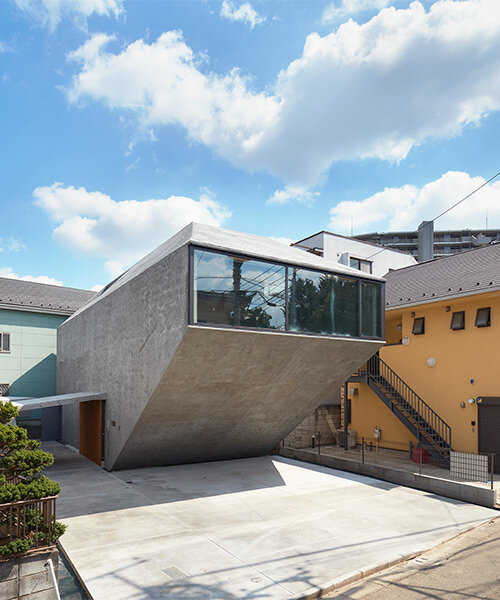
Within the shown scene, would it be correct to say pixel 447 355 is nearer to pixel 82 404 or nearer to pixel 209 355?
pixel 209 355

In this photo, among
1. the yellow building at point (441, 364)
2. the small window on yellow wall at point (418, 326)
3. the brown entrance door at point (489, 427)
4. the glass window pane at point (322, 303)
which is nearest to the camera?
the glass window pane at point (322, 303)

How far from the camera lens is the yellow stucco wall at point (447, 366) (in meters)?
15.8

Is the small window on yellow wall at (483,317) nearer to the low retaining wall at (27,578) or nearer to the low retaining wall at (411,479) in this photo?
the low retaining wall at (411,479)

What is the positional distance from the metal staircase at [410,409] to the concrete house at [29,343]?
1596 centimetres

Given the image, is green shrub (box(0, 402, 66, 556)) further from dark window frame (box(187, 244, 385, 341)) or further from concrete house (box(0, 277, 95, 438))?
concrete house (box(0, 277, 95, 438))

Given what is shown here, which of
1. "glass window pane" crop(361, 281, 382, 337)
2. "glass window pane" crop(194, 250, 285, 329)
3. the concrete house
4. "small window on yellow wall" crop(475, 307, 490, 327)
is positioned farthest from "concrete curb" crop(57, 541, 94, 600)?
the concrete house

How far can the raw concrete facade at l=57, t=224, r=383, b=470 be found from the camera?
1110 cm

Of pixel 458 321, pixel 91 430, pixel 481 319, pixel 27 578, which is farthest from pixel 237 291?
pixel 458 321

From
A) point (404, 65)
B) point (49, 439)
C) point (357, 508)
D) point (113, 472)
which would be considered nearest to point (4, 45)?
point (404, 65)

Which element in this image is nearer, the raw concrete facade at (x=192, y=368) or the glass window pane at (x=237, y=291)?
the glass window pane at (x=237, y=291)

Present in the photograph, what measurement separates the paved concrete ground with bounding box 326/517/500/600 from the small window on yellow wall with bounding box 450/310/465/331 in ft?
30.5

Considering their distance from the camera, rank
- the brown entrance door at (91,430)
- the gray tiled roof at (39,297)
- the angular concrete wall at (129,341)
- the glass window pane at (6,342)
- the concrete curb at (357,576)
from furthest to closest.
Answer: the gray tiled roof at (39,297)
the glass window pane at (6,342)
the brown entrance door at (91,430)
the angular concrete wall at (129,341)
the concrete curb at (357,576)

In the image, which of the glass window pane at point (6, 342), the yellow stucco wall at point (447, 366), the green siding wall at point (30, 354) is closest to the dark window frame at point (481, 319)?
the yellow stucco wall at point (447, 366)

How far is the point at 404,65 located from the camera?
1198 centimetres
